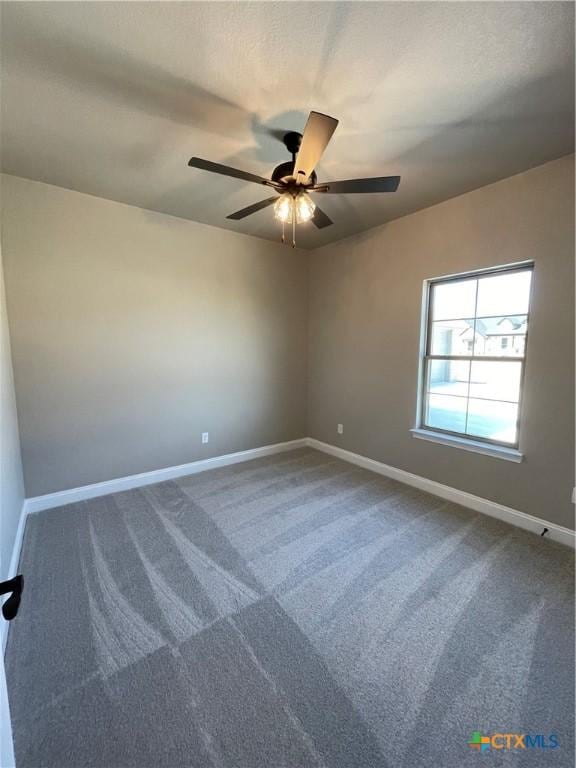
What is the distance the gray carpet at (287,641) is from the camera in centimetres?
115

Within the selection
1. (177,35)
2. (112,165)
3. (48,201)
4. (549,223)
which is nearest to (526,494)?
(549,223)

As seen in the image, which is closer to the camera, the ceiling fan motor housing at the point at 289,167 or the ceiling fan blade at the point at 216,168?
the ceiling fan blade at the point at 216,168

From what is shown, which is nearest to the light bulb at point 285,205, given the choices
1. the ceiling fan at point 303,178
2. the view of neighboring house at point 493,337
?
the ceiling fan at point 303,178

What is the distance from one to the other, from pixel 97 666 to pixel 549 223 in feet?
12.4

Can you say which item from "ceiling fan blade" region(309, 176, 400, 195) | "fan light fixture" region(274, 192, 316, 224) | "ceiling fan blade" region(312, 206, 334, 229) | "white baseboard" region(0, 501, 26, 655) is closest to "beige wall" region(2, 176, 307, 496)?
"white baseboard" region(0, 501, 26, 655)

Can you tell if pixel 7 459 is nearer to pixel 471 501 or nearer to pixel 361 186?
pixel 361 186

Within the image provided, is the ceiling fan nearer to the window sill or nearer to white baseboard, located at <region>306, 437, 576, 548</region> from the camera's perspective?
the window sill

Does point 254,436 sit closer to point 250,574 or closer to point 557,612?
point 250,574

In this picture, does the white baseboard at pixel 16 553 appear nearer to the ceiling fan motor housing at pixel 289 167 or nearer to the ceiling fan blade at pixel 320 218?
the ceiling fan motor housing at pixel 289 167

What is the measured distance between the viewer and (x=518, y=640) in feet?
5.05

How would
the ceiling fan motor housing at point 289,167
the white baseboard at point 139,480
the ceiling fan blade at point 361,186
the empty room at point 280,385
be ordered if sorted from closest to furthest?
the empty room at point 280,385, the ceiling fan blade at point 361,186, the ceiling fan motor housing at point 289,167, the white baseboard at point 139,480

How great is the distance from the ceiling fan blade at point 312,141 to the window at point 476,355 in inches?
75.2

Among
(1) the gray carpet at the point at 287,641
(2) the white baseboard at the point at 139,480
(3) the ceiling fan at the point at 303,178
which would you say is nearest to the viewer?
(1) the gray carpet at the point at 287,641

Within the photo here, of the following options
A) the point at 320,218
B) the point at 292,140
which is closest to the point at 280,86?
the point at 292,140
